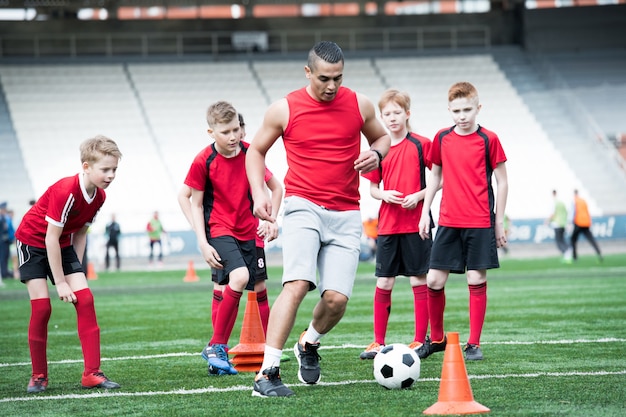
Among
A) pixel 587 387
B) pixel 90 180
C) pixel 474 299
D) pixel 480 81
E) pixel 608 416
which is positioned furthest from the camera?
pixel 480 81

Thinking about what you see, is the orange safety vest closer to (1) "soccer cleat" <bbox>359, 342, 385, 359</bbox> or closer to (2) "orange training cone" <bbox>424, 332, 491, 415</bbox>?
(1) "soccer cleat" <bbox>359, 342, 385, 359</bbox>

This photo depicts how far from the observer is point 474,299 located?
8.42 metres

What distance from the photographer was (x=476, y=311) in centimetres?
837

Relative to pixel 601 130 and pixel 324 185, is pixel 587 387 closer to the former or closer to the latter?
pixel 324 185

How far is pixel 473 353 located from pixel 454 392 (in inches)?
100.0

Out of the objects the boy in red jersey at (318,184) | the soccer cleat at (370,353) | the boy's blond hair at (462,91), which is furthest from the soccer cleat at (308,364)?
the boy's blond hair at (462,91)

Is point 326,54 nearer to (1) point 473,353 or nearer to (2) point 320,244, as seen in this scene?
(2) point 320,244


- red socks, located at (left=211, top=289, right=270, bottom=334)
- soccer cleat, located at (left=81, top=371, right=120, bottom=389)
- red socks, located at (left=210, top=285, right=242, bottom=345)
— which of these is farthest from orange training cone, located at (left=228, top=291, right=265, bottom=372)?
soccer cleat, located at (left=81, top=371, right=120, bottom=389)

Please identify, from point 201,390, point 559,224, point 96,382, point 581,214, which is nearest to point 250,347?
point 201,390

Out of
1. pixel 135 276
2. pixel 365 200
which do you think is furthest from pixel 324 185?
pixel 365 200

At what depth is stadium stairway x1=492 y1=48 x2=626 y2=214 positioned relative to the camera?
115 feet

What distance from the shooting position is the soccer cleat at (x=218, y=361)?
7.57 metres

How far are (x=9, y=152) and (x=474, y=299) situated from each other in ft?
96.2

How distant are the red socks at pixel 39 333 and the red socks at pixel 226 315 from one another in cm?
126
